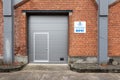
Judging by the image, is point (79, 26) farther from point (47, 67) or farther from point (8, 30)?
point (8, 30)

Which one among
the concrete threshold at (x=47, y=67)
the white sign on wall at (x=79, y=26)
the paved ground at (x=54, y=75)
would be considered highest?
the white sign on wall at (x=79, y=26)

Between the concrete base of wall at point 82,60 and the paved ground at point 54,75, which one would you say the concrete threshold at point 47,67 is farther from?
the paved ground at point 54,75

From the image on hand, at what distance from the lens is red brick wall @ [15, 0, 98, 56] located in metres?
13.9

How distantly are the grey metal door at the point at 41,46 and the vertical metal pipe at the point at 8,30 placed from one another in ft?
5.30

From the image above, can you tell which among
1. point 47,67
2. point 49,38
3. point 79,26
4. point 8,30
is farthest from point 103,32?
point 8,30

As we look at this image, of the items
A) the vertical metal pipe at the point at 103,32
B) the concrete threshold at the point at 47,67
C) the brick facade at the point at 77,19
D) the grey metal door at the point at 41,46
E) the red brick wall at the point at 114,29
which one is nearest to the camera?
the concrete threshold at the point at 47,67

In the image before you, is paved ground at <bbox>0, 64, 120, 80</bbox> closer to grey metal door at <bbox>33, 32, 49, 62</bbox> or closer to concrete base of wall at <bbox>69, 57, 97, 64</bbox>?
concrete base of wall at <bbox>69, 57, 97, 64</bbox>

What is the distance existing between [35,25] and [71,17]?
7.85ft

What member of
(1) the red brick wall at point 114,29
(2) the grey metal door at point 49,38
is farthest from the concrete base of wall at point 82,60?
(1) the red brick wall at point 114,29

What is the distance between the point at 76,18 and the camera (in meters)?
13.9

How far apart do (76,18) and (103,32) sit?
1.86m

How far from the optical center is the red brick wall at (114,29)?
13.8 metres

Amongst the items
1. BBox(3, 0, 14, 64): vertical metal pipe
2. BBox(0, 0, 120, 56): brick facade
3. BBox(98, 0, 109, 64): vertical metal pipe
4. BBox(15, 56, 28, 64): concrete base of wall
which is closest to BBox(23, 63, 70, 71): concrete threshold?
BBox(15, 56, 28, 64): concrete base of wall

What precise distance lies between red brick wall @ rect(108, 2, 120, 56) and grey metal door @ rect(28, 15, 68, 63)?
9.09 ft
